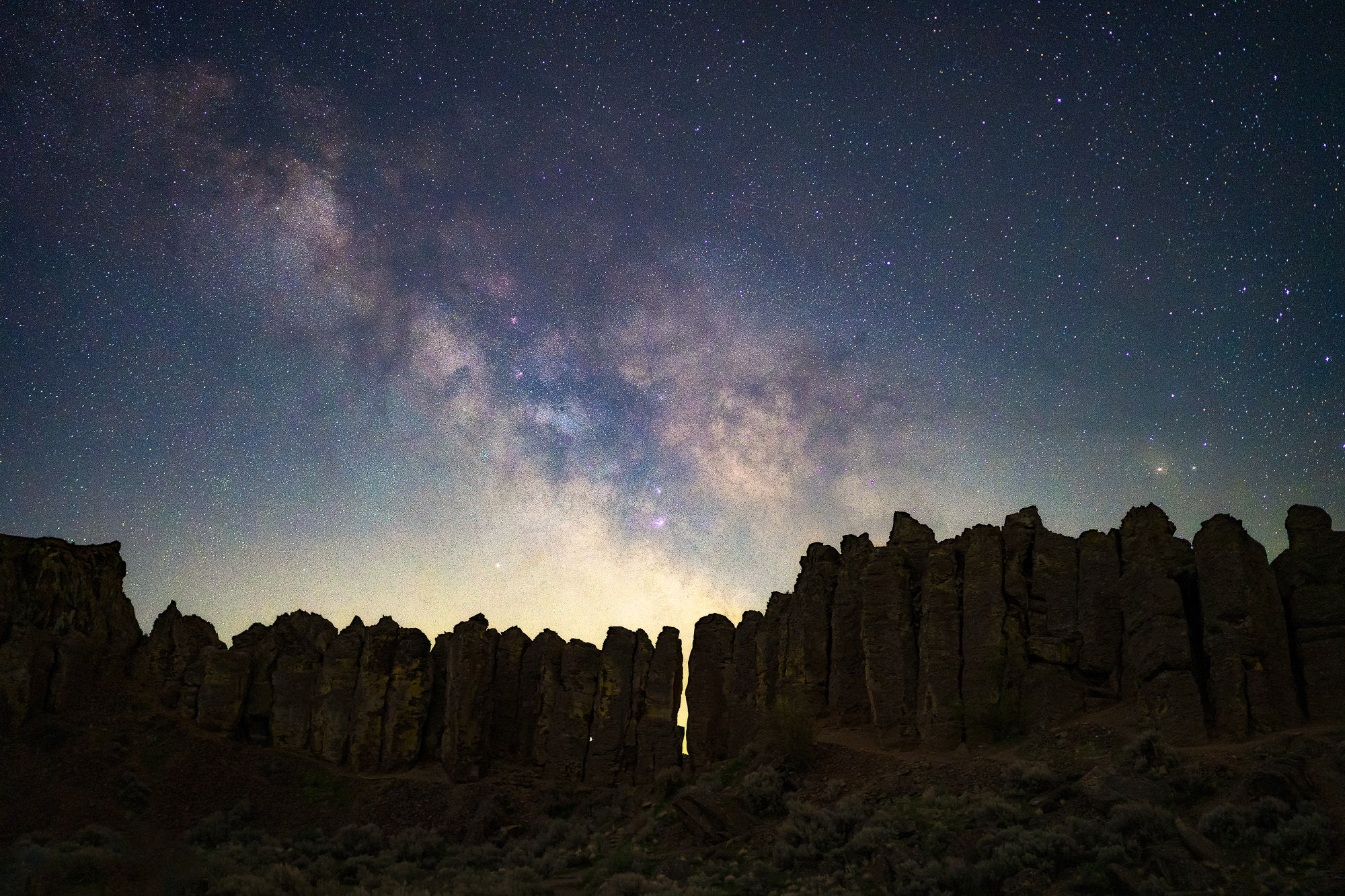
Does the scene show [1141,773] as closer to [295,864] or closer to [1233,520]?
[1233,520]

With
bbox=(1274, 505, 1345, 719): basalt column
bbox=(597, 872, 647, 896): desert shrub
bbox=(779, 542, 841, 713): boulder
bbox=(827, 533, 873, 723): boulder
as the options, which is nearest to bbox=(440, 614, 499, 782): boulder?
bbox=(779, 542, 841, 713): boulder

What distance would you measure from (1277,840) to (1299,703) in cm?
1052

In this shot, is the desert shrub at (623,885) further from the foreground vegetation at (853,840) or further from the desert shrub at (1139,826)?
the desert shrub at (1139,826)

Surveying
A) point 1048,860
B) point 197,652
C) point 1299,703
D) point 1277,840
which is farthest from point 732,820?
point 197,652

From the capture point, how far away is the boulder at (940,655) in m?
34.7

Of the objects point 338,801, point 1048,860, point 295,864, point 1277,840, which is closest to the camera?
point 1277,840

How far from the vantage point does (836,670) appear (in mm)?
40438

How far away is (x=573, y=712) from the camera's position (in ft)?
157

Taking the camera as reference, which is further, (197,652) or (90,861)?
(197,652)

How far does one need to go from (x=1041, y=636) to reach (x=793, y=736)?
418 inches

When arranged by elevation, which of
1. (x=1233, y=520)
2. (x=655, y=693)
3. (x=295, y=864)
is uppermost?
(x=1233, y=520)

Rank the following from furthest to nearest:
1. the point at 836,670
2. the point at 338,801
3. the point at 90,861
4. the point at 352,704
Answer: the point at 352,704 < the point at 338,801 < the point at 836,670 < the point at 90,861

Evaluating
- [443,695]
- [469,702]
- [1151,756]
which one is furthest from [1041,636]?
[443,695]

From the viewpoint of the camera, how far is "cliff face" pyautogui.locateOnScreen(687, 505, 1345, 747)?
29453 mm
